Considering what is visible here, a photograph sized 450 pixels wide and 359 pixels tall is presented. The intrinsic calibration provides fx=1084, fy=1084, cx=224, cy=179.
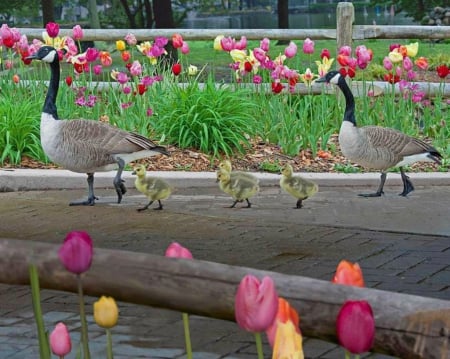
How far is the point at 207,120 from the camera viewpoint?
37.0 feet

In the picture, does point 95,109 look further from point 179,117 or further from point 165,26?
point 165,26

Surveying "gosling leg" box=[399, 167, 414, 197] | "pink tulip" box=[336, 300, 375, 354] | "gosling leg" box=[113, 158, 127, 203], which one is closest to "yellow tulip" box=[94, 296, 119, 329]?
"pink tulip" box=[336, 300, 375, 354]

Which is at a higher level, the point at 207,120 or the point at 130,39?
the point at 130,39

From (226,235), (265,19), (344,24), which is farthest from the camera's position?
(265,19)

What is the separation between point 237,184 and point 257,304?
682 centimetres

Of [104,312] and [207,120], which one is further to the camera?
[207,120]

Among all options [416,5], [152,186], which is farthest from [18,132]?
[416,5]

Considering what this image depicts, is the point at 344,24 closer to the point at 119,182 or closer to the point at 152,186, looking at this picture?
the point at 119,182

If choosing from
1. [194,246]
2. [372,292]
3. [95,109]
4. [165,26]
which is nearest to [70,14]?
[165,26]

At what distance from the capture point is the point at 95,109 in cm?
1184

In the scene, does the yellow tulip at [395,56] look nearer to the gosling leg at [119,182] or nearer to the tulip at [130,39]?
the tulip at [130,39]

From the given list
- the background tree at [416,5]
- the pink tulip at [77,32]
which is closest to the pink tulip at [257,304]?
the pink tulip at [77,32]

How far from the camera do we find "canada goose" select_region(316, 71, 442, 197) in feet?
31.5

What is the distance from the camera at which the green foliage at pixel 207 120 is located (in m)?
11.2
